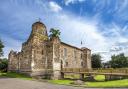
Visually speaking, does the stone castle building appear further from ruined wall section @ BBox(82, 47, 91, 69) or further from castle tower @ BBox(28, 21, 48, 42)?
ruined wall section @ BBox(82, 47, 91, 69)

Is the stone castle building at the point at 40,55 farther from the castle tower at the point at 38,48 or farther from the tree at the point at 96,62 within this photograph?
the tree at the point at 96,62

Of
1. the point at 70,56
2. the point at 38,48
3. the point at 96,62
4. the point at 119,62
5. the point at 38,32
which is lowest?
the point at 119,62

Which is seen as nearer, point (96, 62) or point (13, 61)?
point (13, 61)

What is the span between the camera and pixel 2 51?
58344 millimetres

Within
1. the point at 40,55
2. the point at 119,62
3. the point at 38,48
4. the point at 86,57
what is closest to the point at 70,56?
the point at 86,57

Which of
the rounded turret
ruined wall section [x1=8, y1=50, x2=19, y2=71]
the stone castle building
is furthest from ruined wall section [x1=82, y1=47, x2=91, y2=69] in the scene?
ruined wall section [x1=8, y1=50, x2=19, y2=71]

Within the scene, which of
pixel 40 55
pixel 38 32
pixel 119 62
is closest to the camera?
pixel 40 55

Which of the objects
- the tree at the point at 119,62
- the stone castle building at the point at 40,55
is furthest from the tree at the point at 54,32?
the tree at the point at 119,62

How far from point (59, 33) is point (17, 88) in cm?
2855

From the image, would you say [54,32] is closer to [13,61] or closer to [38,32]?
[38,32]

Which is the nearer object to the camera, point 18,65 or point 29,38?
point 29,38

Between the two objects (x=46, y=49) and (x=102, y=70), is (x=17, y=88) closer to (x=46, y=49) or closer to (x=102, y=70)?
(x=102, y=70)

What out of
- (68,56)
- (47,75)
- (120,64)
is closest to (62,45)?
(68,56)

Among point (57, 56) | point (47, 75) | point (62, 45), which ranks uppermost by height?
point (62, 45)
